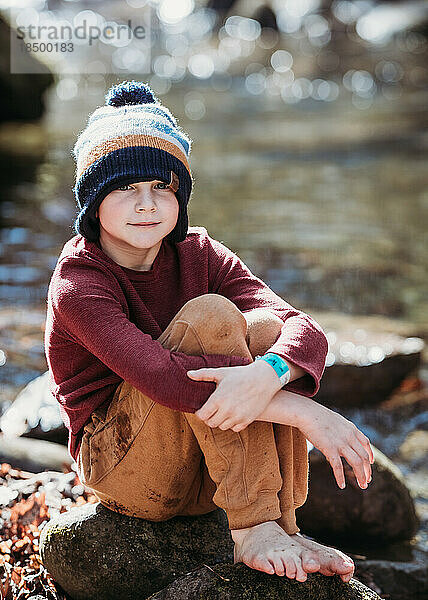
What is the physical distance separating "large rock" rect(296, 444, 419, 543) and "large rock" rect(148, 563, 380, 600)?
4.14 ft

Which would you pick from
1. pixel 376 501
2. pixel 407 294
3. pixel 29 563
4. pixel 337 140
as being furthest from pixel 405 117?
pixel 29 563

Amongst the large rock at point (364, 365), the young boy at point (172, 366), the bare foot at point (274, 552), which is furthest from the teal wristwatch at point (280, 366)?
the large rock at point (364, 365)

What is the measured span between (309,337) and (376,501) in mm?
1515

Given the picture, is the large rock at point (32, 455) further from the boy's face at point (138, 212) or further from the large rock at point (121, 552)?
the boy's face at point (138, 212)

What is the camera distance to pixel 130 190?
→ 2787mm

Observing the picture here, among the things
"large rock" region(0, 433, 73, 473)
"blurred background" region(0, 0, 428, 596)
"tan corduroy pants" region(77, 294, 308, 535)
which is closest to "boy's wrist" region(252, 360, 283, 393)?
"tan corduroy pants" region(77, 294, 308, 535)

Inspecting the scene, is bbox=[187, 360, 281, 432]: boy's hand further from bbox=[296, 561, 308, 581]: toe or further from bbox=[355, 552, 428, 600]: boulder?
bbox=[355, 552, 428, 600]: boulder

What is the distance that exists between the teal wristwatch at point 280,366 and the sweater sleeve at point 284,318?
24mm

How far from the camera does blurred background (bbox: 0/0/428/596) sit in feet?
24.6

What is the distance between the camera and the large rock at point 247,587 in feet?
8.24

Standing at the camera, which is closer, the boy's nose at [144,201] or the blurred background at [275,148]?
the boy's nose at [144,201]

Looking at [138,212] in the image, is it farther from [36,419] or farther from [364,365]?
[364,365]

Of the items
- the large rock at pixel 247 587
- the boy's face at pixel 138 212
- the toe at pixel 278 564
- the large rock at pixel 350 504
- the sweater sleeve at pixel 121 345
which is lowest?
the large rock at pixel 350 504

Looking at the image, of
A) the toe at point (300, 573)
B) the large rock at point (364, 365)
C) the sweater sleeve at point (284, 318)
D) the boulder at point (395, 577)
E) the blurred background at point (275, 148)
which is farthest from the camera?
the blurred background at point (275, 148)
